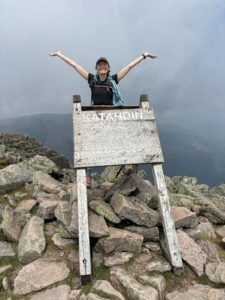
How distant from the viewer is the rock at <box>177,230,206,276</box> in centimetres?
685

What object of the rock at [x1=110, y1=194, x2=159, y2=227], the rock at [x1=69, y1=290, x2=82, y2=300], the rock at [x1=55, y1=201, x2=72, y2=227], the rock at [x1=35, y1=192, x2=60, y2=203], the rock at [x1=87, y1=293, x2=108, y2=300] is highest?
the rock at [x1=35, y1=192, x2=60, y2=203]

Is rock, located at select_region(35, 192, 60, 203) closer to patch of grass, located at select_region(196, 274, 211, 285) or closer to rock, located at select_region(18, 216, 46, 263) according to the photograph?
rock, located at select_region(18, 216, 46, 263)

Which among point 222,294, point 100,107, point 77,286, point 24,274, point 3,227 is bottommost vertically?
point 222,294

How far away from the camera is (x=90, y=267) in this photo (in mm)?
6387

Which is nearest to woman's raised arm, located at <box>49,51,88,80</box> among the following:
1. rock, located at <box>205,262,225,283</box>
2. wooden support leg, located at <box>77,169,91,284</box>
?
wooden support leg, located at <box>77,169,91,284</box>

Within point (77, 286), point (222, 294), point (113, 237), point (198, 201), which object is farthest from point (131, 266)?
point (198, 201)

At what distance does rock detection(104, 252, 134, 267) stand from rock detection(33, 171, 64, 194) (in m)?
4.85

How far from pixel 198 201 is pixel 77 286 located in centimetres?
766

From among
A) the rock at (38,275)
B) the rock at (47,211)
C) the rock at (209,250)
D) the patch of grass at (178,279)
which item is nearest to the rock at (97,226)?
the rock at (38,275)

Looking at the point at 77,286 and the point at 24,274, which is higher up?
the point at 24,274

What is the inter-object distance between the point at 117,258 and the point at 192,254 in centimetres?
213

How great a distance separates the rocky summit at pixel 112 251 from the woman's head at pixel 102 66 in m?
3.76

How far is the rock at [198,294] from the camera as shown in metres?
5.94

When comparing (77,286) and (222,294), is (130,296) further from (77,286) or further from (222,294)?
(222,294)
